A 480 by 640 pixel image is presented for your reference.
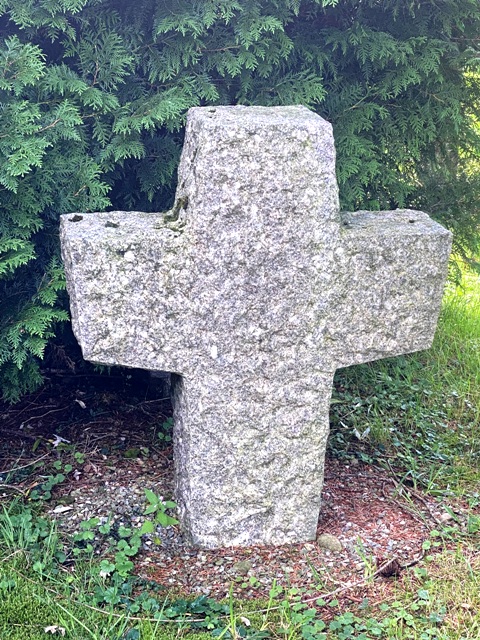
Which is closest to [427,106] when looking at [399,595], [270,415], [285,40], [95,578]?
[285,40]

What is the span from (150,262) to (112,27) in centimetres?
142

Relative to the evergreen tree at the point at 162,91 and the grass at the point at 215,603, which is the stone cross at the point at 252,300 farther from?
the evergreen tree at the point at 162,91

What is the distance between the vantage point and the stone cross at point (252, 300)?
262 cm

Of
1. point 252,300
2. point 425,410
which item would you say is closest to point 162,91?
point 252,300

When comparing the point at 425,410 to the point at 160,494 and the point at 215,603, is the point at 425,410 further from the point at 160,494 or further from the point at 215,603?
the point at 215,603

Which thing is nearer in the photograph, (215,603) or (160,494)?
(215,603)

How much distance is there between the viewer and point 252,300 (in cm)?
274

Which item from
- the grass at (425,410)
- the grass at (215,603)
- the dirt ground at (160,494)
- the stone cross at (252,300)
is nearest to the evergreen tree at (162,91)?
the dirt ground at (160,494)

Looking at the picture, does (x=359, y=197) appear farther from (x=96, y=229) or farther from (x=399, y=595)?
(x=399, y=595)

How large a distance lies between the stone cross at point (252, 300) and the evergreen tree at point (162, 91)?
527mm

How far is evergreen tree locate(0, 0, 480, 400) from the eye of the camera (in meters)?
3.15

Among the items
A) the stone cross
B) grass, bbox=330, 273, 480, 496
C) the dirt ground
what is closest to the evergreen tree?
the dirt ground

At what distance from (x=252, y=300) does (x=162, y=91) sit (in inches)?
52.1

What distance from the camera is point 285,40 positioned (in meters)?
3.47
